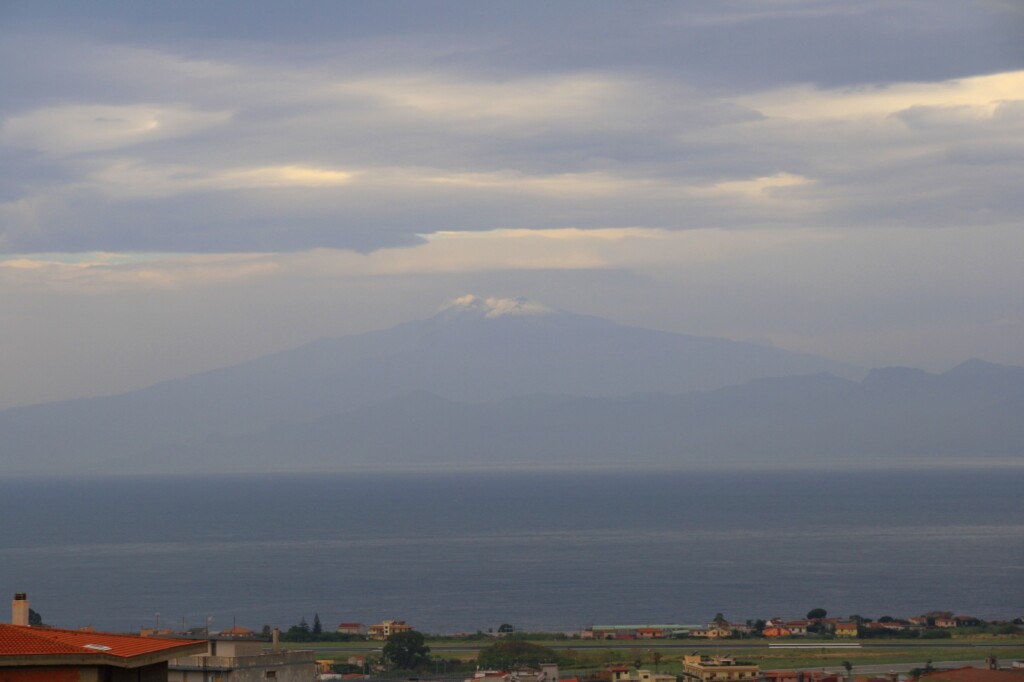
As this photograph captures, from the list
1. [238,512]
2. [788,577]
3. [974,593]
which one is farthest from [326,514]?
[974,593]

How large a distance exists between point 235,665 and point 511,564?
9081cm

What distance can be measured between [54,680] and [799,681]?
33851mm

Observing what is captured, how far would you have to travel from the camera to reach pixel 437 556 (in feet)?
386

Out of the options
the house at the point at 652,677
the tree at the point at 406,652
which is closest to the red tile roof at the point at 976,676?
the house at the point at 652,677

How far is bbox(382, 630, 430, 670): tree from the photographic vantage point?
4894 cm

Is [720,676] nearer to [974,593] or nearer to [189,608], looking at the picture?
[189,608]

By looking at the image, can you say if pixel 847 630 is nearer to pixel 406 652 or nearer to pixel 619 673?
pixel 406 652

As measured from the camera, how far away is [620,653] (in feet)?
173

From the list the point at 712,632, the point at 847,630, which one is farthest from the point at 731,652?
the point at 847,630

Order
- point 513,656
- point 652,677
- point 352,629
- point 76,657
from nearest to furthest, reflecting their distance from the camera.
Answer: point 76,657
point 652,677
point 513,656
point 352,629

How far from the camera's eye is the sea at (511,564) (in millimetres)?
79562

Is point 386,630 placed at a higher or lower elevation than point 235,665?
lower

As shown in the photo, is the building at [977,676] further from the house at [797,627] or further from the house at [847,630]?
the house at [797,627]

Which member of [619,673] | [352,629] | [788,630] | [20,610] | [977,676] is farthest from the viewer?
[352,629]
